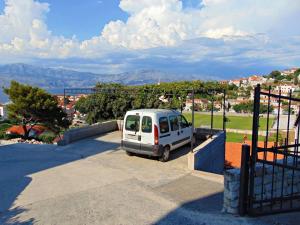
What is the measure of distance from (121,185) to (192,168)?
2.41 metres

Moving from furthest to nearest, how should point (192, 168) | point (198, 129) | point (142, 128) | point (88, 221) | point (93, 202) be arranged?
1. point (198, 129)
2. point (142, 128)
3. point (192, 168)
4. point (93, 202)
5. point (88, 221)

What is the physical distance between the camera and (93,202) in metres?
6.42

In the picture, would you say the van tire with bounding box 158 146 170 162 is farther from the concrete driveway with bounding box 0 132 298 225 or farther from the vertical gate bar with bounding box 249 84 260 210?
the vertical gate bar with bounding box 249 84 260 210

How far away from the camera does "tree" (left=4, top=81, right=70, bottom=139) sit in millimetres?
30047

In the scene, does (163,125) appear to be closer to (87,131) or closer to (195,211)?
(195,211)

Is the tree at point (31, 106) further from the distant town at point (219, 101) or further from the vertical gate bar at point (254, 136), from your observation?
→ the vertical gate bar at point (254, 136)

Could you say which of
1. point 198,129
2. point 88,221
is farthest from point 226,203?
point 198,129

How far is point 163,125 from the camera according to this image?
992cm

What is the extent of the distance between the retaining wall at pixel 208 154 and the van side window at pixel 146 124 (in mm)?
1625

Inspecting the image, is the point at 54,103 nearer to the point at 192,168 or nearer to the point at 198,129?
the point at 198,129

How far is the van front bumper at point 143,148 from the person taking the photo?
9.58 meters

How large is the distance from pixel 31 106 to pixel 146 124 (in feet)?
78.3

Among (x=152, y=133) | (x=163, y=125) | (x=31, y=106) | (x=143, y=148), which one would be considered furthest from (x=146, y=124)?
(x=31, y=106)

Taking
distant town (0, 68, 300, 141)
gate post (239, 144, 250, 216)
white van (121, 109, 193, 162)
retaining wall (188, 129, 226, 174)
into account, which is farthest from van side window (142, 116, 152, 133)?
gate post (239, 144, 250, 216)
